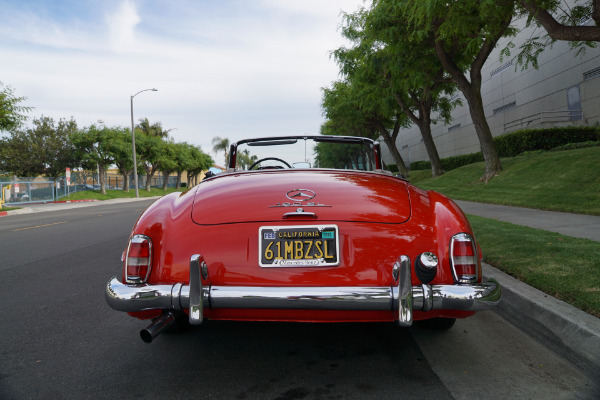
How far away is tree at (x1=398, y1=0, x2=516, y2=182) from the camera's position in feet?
32.3

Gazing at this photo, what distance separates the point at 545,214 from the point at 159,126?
60651 mm

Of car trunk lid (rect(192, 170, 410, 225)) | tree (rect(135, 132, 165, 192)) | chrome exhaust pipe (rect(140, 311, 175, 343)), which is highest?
tree (rect(135, 132, 165, 192))

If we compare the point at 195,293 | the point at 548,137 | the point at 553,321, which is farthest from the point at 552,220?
the point at 548,137

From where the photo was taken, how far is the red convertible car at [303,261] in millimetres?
2326

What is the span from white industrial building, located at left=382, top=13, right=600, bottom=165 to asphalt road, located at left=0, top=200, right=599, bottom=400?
559 inches

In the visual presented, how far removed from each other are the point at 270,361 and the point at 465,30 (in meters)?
10.3

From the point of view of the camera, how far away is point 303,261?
246 cm

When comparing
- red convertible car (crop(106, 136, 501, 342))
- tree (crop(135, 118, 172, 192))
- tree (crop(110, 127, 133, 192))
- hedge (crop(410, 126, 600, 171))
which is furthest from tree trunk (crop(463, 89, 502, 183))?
tree (crop(135, 118, 172, 192))

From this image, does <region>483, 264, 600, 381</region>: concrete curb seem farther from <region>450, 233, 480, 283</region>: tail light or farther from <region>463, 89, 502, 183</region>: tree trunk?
<region>463, 89, 502, 183</region>: tree trunk

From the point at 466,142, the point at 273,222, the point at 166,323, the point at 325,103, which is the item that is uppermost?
the point at 325,103

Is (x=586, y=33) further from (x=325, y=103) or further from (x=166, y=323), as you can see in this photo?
(x=325, y=103)

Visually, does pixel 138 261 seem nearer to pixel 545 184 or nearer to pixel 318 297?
pixel 318 297

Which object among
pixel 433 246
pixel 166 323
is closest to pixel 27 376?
pixel 166 323

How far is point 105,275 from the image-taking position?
548cm
